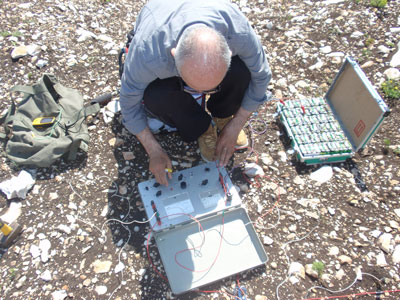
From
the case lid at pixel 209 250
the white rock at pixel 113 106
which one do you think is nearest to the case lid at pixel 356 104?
the case lid at pixel 209 250

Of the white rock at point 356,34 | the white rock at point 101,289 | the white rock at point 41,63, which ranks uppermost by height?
the white rock at point 356,34

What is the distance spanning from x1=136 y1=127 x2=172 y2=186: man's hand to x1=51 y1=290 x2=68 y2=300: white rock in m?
1.11

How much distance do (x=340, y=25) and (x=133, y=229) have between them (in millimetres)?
3781

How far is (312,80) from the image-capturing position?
359 centimetres

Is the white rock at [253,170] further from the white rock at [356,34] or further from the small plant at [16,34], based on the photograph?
the small plant at [16,34]

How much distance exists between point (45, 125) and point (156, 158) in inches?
50.2

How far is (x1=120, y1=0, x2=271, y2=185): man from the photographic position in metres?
1.73

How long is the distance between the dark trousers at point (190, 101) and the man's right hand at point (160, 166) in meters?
0.33

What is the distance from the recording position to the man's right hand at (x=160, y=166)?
2.51 meters

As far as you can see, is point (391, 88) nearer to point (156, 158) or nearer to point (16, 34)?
point (156, 158)

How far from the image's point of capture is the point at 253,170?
2883 millimetres

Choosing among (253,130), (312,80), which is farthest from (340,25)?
(253,130)

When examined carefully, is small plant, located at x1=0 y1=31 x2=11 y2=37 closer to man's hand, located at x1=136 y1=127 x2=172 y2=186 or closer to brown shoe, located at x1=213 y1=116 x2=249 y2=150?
man's hand, located at x1=136 y1=127 x2=172 y2=186

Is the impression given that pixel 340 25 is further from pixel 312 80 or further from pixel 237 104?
pixel 237 104
